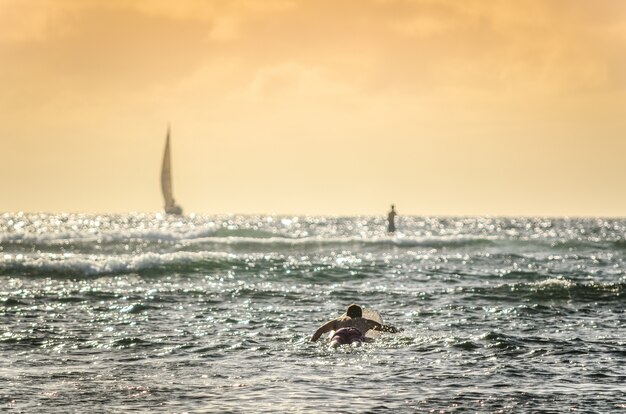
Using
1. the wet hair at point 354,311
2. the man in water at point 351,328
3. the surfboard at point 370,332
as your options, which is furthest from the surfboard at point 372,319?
the wet hair at point 354,311

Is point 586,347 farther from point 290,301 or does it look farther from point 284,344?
point 290,301

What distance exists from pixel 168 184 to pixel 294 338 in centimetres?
8582

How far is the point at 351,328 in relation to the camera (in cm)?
1678

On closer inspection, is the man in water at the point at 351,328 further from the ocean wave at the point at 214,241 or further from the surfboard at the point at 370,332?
the ocean wave at the point at 214,241

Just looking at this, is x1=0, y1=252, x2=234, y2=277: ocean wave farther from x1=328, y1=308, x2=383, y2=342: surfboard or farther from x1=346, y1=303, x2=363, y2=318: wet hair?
x1=346, y1=303, x2=363, y2=318: wet hair

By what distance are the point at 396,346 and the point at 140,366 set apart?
15.0 feet

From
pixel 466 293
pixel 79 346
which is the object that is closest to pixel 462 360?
pixel 79 346

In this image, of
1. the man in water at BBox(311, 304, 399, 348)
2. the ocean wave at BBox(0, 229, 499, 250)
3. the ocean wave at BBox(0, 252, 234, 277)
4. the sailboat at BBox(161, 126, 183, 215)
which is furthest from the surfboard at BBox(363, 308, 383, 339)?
the sailboat at BBox(161, 126, 183, 215)

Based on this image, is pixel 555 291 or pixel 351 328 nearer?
pixel 351 328

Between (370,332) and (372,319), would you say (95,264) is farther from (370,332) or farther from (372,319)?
(370,332)

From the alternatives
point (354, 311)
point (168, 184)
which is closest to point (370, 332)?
point (354, 311)

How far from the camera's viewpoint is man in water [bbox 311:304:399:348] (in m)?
16.4

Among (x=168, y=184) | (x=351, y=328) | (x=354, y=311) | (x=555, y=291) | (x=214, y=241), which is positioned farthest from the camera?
(x=168, y=184)

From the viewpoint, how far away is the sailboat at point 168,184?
3819 inches
